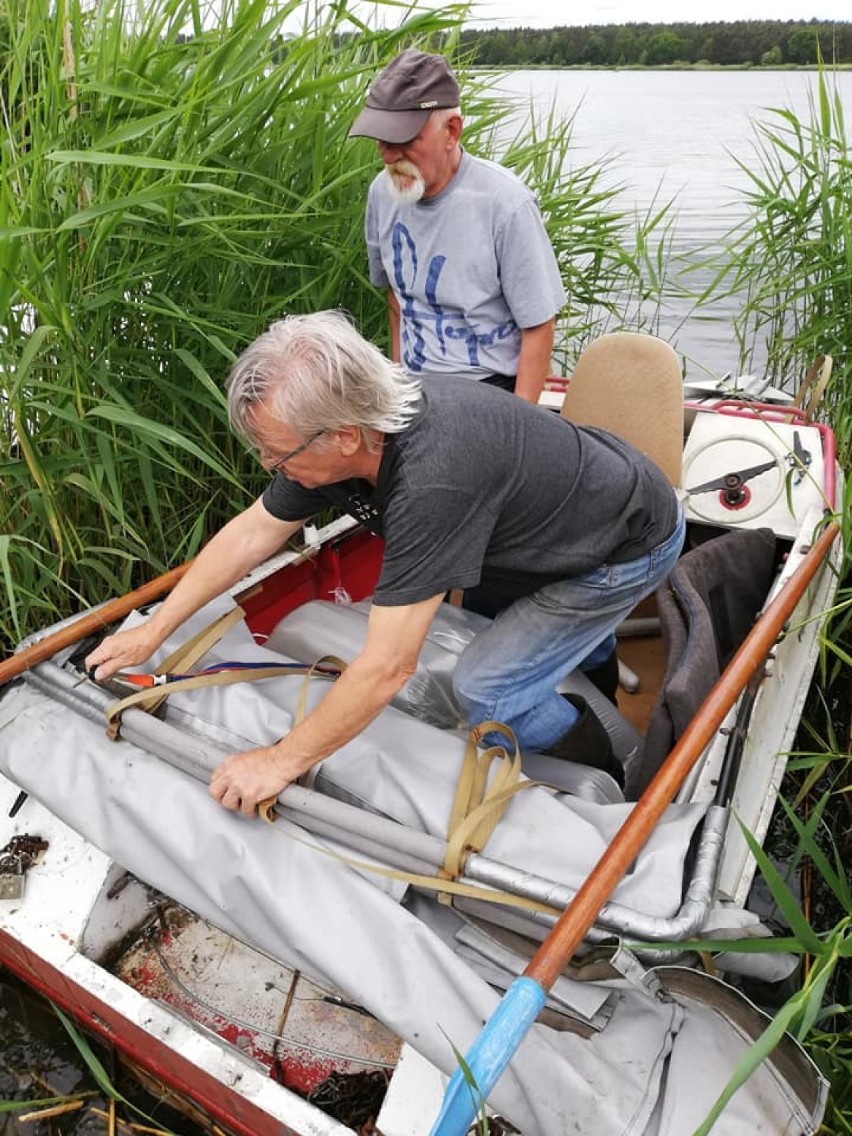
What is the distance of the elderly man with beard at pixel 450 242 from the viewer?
2.61m

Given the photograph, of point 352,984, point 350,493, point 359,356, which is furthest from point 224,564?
point 352,984

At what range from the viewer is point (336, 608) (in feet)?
8.80

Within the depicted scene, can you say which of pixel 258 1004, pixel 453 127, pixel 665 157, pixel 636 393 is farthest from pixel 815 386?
pixel 665 157

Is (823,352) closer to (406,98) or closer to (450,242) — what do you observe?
(450,242)

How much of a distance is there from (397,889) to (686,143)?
17448mm

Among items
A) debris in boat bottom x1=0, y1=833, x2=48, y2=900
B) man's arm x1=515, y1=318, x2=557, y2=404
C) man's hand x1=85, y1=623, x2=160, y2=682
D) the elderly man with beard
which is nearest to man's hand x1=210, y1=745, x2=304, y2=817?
man's hand x1=85, y1=623, x2=160, y2=682

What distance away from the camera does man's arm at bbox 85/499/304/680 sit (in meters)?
2.27

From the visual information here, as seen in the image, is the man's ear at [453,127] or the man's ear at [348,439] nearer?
the man's ear at [348,439]

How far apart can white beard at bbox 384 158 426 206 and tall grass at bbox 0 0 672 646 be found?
171 millimetres

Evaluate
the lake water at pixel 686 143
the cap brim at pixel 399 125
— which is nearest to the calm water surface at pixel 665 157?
the lake water at pixel 686 143

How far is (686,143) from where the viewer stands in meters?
16.8

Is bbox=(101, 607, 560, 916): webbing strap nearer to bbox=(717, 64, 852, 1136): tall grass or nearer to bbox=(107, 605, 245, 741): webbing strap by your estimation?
bbox=(107, 605, 245, 741): webbing strap

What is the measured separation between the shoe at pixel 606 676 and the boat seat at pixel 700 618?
0.97 ft

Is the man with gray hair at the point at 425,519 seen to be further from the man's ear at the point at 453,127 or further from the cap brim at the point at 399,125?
the man's ear at the point at 453,127
